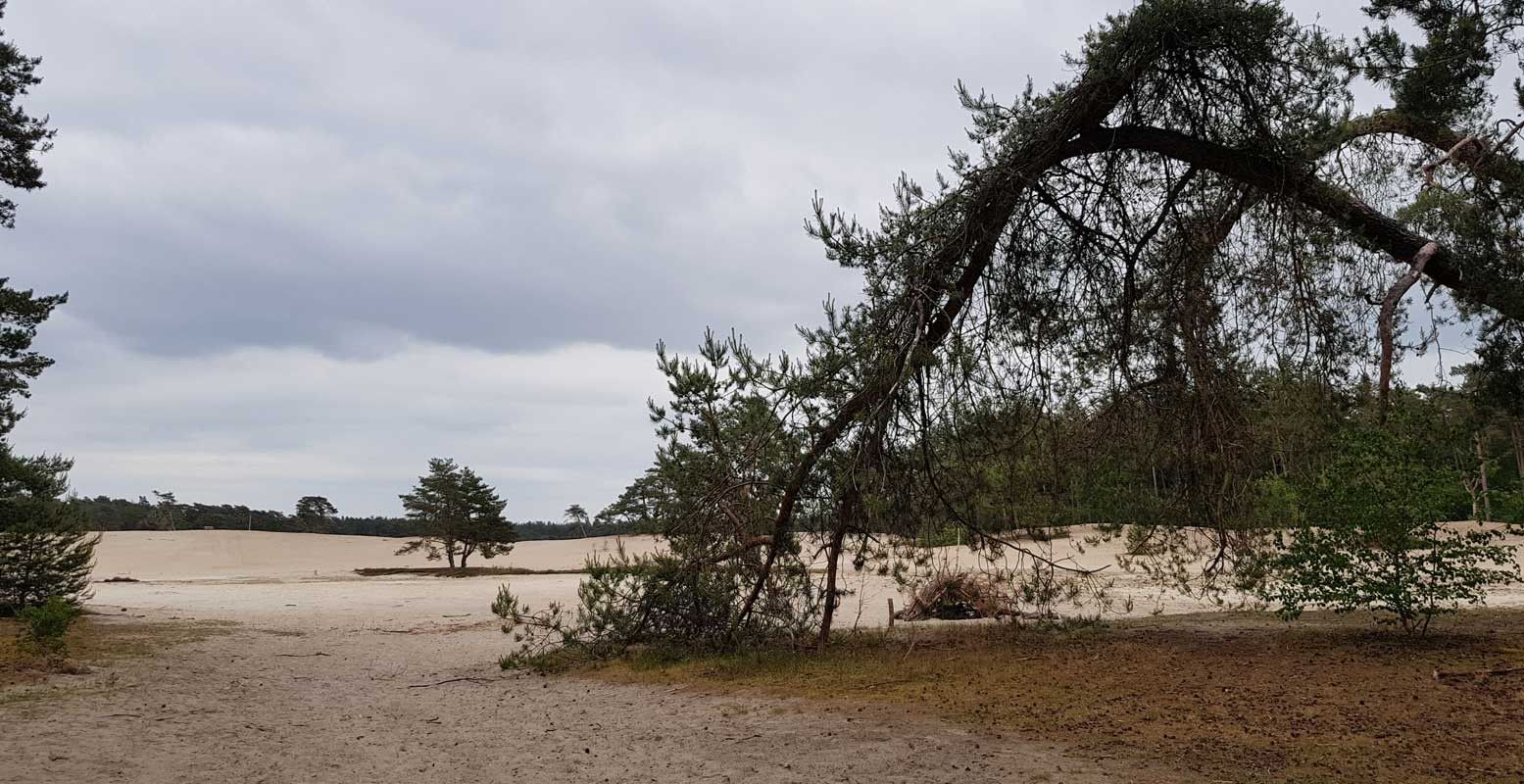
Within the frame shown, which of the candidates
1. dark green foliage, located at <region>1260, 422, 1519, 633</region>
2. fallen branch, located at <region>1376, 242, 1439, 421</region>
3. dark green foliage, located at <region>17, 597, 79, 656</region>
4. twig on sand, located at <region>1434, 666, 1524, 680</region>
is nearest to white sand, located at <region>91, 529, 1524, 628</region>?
dark green foliage, located at <region>1260, 422, 1519, 633</region>

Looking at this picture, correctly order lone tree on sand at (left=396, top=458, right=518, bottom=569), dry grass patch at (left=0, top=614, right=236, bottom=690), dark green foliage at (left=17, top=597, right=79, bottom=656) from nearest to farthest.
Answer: dry grass patch at (left=0, top=614, right=236, bottom=690) → dark green foliage at (left=17, top=597, right=79, bottom=656) → lone tree on sand at (left=396, top=458, right=518, bottom=569)

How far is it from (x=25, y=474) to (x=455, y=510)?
24.9 metres

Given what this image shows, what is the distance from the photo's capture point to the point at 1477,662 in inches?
305

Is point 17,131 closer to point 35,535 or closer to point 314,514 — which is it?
point 35,535

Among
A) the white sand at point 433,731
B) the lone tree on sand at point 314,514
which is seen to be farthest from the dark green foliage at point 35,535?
the lone tree on sand at point 314,514

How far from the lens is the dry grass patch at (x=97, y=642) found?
9672mm

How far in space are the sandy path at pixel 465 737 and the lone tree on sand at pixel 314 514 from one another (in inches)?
3057

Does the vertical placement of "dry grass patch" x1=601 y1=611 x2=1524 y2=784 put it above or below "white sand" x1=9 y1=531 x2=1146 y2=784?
above

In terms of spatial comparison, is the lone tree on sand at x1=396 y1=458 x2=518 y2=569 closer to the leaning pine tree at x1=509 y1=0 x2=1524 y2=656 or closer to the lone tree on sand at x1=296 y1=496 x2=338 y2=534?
the leaning pine tree at x1=509 y1=0 x2=1524 y2=656

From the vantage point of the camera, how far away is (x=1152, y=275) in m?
10.2

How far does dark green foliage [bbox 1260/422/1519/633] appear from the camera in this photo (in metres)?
8.34

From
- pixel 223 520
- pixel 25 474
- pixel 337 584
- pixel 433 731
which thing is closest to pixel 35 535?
pixel 25 474

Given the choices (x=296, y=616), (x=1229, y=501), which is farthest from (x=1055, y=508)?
(x=296, y=616)

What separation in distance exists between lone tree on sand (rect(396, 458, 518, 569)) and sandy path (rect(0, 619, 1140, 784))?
30120mm
